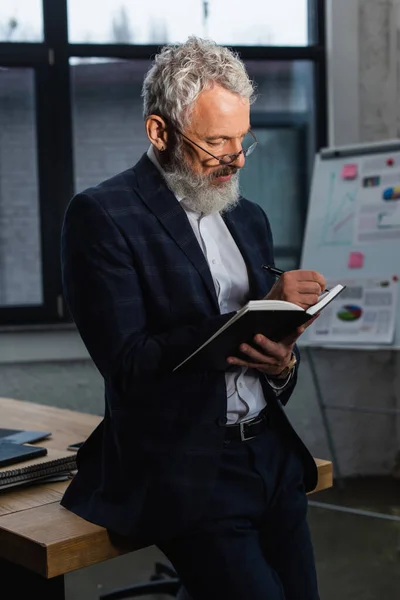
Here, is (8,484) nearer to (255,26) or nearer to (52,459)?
(52,459)

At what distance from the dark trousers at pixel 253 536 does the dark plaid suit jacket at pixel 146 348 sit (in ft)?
0.14

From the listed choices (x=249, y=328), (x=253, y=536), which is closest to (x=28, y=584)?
(x=253, y=536)

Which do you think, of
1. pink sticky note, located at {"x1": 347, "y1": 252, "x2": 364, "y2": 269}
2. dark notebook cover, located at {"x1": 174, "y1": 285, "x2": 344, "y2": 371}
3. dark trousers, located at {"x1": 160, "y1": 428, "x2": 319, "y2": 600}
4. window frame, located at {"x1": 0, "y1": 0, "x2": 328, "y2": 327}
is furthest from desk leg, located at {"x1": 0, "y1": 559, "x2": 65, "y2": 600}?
window frame, located at {"x1": 0, "y1": 0, "x2": 328, "y2": 327}

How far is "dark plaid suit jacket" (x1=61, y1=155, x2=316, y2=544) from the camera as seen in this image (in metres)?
1.24

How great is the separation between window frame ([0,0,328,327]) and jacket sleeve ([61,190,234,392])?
109 inches

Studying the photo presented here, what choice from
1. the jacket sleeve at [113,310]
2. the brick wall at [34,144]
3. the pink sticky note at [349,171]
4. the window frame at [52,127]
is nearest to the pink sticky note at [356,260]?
the pink sticky note at [349,171]

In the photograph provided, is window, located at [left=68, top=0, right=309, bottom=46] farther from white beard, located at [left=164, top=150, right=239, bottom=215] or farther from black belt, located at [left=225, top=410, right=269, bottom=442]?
black belt, located at [left=225, top=410, right=269, bottom=442]

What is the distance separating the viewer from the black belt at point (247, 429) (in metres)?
1.30

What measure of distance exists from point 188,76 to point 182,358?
0.46 metres

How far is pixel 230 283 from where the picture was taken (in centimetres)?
137

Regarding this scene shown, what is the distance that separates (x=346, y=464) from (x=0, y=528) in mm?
3143

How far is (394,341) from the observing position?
3342 mm

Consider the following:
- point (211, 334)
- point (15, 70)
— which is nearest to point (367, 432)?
point (15, 70)

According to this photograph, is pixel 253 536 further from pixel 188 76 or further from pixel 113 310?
pixel 188 76
